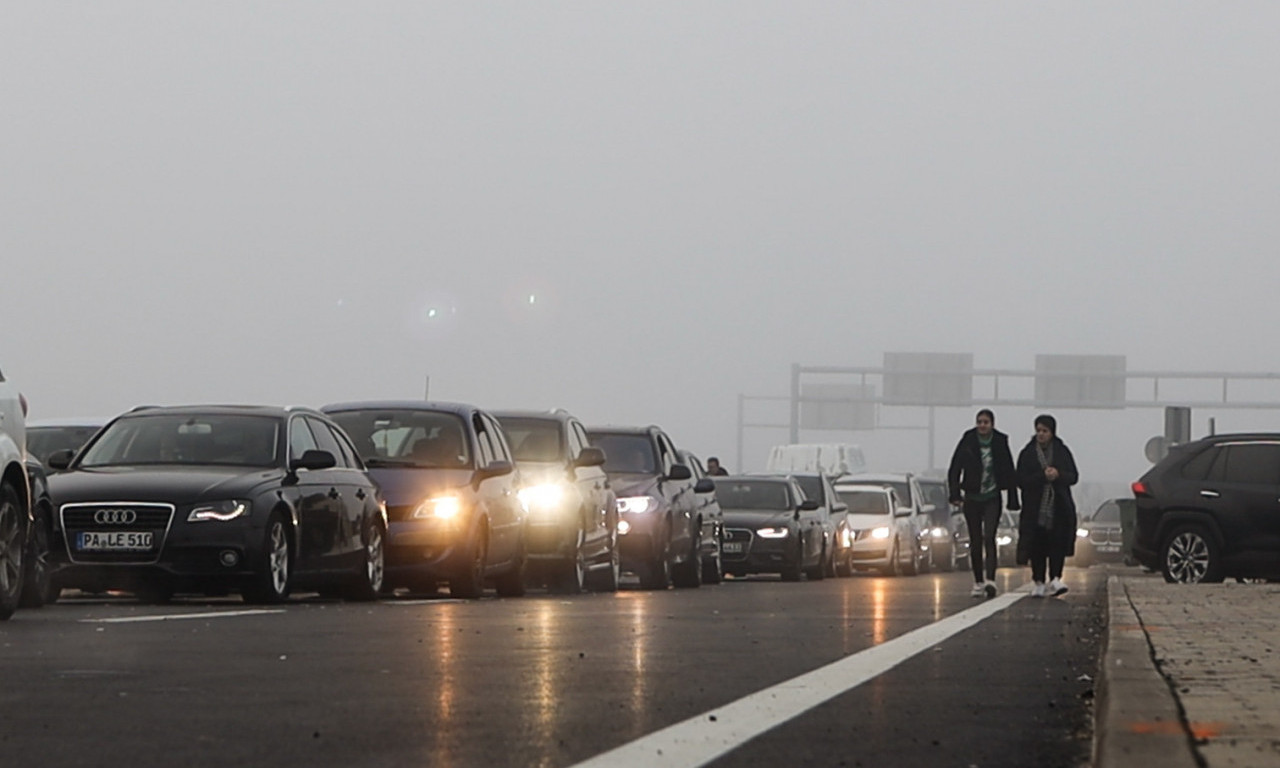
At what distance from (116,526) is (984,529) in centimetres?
966

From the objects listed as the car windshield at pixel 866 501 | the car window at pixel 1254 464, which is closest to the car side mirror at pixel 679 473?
the car window at pixel 1254 464

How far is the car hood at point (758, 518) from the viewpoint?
3471 centimetres

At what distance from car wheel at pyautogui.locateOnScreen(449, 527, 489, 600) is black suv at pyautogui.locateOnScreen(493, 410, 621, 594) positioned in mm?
1824

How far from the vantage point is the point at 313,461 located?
1845cm

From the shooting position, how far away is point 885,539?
4228 centimetres

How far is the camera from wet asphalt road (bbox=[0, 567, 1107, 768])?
24.6ft

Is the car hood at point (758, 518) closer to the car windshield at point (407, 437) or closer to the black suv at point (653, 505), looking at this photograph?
the black suv at point (653, 505)

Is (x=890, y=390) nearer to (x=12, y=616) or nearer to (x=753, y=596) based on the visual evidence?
(x=753, y=596)

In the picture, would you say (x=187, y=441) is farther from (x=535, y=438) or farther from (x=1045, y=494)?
(x=1045, y=494)

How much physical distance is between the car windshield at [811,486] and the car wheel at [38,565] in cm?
2274

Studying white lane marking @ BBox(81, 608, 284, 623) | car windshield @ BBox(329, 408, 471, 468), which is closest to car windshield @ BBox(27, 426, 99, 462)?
car windshield @ BBox(329, 408, 471, 468)

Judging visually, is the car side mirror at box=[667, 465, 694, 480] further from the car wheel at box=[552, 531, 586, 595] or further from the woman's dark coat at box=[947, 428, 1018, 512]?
the woman's dark coat at box=[947, 428, 1018, 512]

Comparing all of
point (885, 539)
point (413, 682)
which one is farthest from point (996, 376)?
point (413, 682)

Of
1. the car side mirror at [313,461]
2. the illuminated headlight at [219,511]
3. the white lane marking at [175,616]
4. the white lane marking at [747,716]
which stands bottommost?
the white lane marking at [175,616]
